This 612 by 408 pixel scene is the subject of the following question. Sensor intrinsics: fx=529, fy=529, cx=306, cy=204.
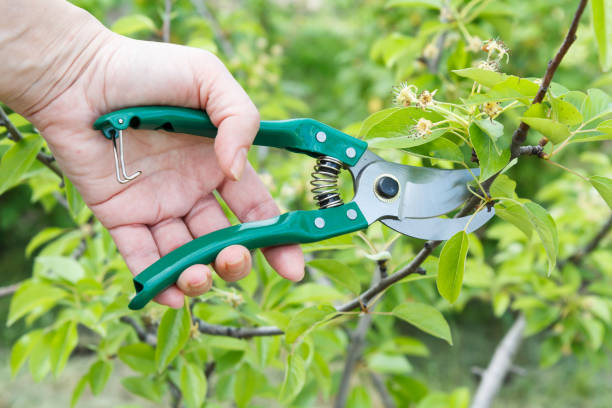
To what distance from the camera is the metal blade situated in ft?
3.21

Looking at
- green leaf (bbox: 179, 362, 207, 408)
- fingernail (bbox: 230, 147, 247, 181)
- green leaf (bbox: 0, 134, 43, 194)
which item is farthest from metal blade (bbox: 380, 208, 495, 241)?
green leaf (bbox: 0, 134, 43, 194)

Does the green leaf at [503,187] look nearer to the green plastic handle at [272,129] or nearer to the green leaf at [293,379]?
the green plastic handle at [272,129]

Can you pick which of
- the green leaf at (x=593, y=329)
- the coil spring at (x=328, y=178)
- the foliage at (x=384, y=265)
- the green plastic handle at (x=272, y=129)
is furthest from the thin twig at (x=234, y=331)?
the green leaf at (x=593, y=329)

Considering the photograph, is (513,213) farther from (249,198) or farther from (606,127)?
(249,198)

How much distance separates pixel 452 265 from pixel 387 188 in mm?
245

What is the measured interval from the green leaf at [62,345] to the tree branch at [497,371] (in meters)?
1.30

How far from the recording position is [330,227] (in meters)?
1.07

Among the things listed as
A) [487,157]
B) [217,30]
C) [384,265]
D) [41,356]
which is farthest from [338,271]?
[217,30]

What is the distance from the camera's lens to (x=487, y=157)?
86 centimetres

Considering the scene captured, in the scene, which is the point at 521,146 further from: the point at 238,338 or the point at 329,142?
the point at 238,338

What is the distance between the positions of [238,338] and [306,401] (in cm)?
44

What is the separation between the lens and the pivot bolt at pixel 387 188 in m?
1.08

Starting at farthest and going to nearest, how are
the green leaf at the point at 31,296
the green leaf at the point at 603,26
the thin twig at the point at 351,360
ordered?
the thin twig at the point at 351,360 → the green leaf at the point at 31,296 → the green leaf at the point at 603,26

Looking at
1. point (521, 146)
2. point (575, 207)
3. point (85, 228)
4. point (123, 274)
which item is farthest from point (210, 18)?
point (521, 146)
